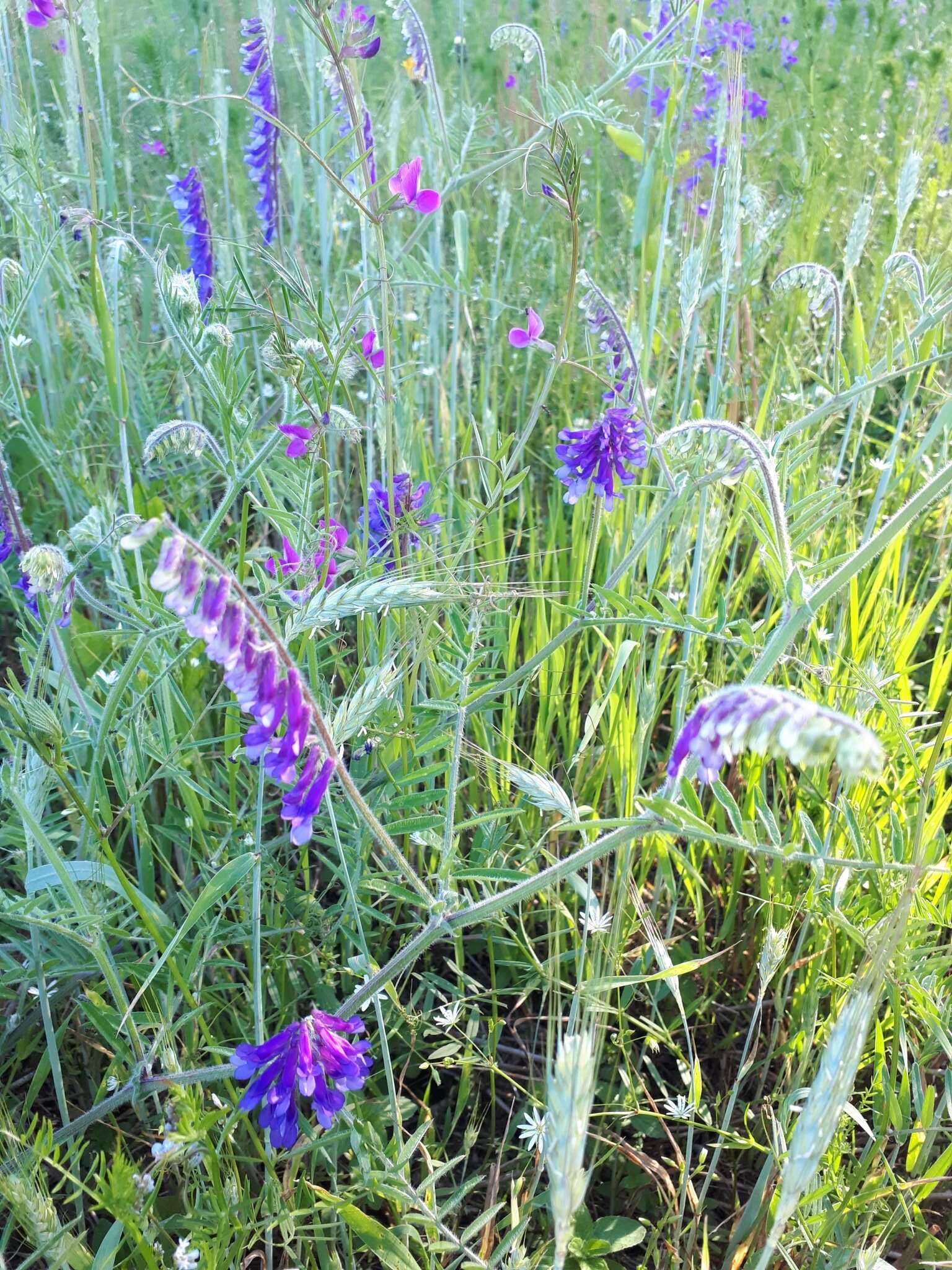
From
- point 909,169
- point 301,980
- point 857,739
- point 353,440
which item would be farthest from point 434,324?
point 857,739

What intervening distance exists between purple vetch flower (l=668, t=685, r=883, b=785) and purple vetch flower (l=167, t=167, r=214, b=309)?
1.31m

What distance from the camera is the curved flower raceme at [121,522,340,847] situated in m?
0.72

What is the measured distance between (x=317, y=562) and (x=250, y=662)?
1.65 ft

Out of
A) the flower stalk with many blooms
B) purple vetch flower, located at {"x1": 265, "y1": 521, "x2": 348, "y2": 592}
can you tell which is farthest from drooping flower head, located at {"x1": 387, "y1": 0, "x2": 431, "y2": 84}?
the flower stalk with many blooms

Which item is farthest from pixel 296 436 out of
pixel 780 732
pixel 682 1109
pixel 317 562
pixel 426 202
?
pixel 682 1109

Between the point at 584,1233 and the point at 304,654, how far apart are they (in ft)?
2.62

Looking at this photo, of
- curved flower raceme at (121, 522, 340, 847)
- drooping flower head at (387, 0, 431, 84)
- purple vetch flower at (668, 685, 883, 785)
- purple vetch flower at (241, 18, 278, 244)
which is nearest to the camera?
purple vetch flower at (668, 685, 883, 785)

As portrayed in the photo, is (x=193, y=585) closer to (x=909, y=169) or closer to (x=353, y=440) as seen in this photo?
(x=353, y=440)

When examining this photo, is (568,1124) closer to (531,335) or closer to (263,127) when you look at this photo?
(531,335)

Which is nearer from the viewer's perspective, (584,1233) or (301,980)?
(584,1233)

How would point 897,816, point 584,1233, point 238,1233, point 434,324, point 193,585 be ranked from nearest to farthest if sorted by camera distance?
point 193,585, point 238,1233, point 584,1233, point 897,816, point 434,324

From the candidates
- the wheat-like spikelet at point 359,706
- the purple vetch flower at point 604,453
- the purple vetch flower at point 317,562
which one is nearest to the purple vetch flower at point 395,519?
the purple vetch flower at point 317,562

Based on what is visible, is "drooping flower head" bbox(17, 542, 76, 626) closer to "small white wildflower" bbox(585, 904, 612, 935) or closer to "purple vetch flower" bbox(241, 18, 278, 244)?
"small white wildflower" bbox(585, 904, 612, 935)

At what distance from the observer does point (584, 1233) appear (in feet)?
4.08
